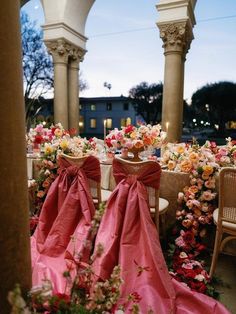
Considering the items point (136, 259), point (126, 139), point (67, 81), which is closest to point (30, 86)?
point (67, 81)

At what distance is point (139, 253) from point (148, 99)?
28.8 metres

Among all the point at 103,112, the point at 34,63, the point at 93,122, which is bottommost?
the point at 93,122

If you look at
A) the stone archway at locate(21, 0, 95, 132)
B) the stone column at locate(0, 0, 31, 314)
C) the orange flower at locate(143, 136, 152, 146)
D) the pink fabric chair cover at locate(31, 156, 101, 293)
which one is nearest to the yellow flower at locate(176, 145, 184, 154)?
the orange flower at locate(143, 136, 152, 146)

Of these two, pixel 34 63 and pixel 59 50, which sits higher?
pixel 34 63

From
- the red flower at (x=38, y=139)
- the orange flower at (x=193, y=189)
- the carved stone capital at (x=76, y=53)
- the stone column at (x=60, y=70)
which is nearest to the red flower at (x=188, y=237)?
the orange flower at (x=193, y=189)

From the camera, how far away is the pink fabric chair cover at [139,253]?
6.70ft

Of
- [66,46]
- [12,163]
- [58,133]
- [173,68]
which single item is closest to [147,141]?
[58,133]

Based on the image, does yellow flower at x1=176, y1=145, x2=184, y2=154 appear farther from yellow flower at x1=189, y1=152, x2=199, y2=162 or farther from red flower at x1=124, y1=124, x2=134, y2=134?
red flower at x1=124, y1=124, x2=134, y2=134

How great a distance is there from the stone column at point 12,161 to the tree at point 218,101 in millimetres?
26076

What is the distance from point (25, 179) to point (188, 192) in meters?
2.21

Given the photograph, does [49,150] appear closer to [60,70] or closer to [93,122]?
[60,70]

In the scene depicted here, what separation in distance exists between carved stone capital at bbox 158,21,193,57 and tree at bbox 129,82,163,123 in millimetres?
23582

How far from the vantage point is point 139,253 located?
2.30 metres

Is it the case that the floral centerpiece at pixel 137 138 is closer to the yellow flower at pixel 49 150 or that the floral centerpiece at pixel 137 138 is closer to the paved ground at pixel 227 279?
the yellow flower at pixel 49 150
